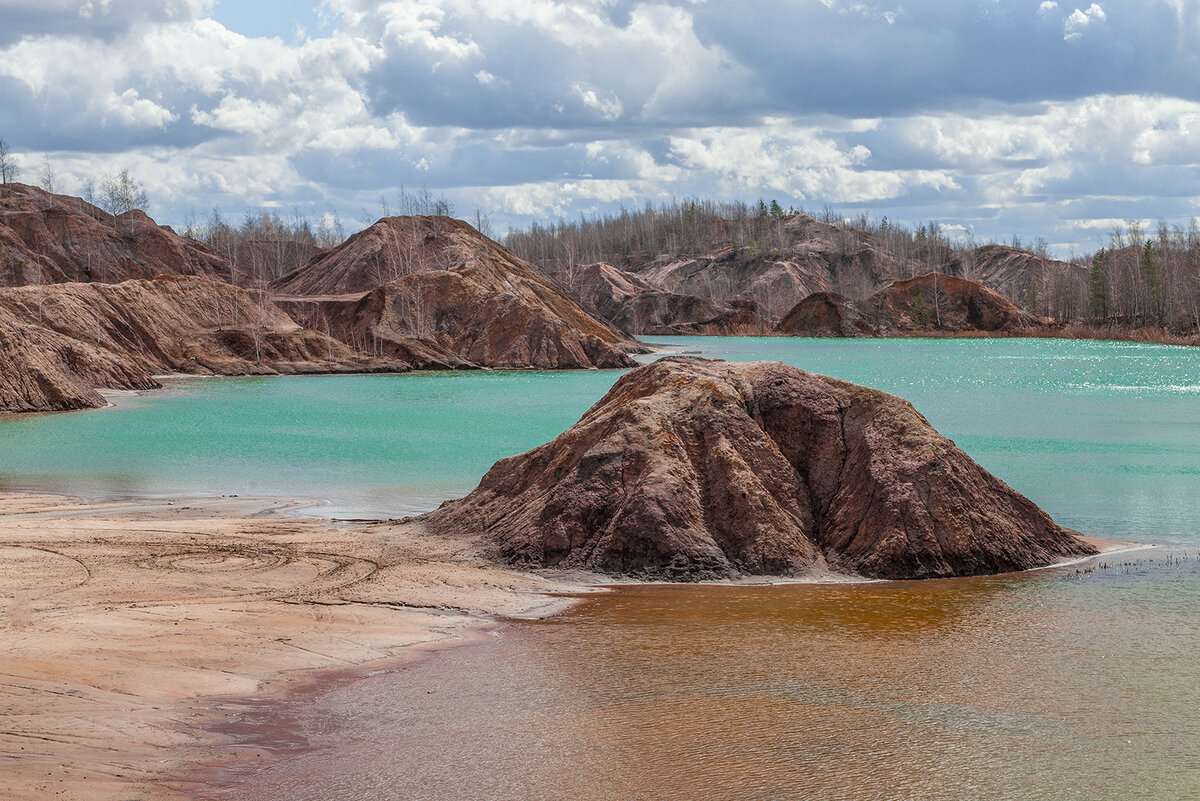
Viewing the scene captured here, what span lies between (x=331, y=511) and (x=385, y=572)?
655cm

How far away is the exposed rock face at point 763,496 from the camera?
529 inches

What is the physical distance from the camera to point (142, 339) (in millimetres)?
69750

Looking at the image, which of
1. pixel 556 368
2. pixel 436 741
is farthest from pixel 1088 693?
pixel 556 368

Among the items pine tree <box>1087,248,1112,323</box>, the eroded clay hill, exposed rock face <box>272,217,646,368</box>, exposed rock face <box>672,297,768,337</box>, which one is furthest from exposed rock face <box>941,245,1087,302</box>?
exposed rock face <box>272,217,646,368</box>

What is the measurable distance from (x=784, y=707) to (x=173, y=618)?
6058 mm

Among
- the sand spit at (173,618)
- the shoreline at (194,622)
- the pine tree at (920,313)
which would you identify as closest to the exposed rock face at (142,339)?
the sand spit at (173,618)

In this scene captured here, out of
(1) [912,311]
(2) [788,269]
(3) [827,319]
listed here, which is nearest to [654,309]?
(3) [827,319]

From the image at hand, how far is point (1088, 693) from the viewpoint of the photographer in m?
9.22

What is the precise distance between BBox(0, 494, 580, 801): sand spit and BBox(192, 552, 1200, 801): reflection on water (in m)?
0.79

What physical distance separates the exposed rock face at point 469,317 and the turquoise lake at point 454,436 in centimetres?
827

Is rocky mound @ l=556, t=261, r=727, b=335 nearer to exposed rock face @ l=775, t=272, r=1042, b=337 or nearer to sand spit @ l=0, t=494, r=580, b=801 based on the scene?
exposed rock face @ l=775, t=272, r=1042, b=337

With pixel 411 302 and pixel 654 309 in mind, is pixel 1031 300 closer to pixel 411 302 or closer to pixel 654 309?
pixel 654 309

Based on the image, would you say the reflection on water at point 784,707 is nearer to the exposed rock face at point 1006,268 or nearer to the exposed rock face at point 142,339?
the exposed rock face at point 142,339

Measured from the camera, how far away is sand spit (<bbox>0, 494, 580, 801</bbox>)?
745 cm
